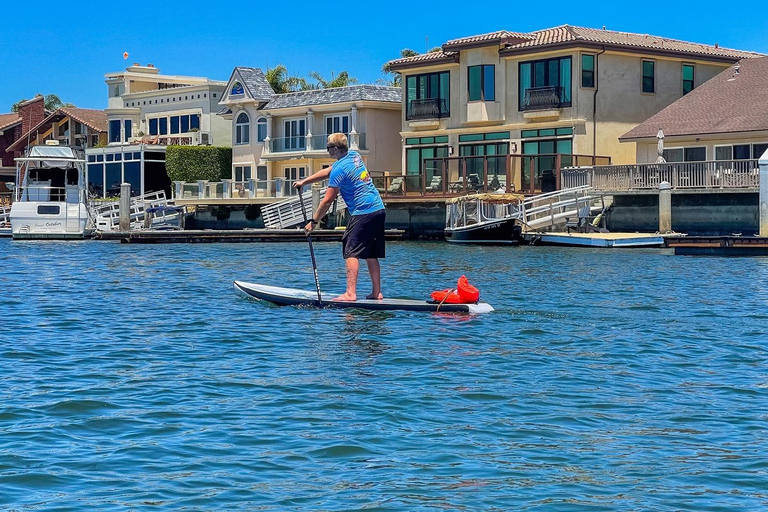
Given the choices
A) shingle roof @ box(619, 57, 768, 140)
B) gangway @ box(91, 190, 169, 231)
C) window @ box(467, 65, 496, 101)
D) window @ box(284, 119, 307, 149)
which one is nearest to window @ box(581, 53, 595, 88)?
shingle roof @ box(619, 57, 768, 140)

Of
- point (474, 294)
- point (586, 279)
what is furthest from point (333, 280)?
point (474, 294)

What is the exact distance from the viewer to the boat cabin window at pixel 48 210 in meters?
51.6

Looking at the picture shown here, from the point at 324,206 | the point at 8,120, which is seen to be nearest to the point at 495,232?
the point at 324,206

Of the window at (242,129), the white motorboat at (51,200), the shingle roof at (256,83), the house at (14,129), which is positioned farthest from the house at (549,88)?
the house at (14,129)

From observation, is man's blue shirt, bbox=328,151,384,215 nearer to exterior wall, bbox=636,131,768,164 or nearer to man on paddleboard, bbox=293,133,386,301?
man on paddleboard, bbox=293,133,386,301

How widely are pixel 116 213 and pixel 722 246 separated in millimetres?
33032

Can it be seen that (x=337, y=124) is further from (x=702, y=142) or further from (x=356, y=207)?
(x=356, y=207)

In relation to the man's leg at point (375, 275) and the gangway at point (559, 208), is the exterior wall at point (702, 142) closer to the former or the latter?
the gangway at point (559, 208)

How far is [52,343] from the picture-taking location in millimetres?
14055

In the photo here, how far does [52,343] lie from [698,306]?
9.99m

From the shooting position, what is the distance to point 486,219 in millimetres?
42156

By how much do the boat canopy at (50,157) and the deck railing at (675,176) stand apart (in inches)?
891

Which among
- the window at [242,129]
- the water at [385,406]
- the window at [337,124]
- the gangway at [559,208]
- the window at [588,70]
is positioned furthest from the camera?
the window at [242,129]

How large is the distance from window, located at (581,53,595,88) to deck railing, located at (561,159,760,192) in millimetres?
7765
